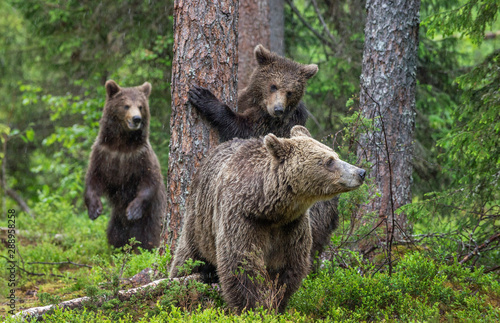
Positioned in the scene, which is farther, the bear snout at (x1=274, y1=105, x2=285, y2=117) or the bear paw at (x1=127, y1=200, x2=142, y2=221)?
the bear paw at (x1=127, y1=200, x2=142, y2=221)

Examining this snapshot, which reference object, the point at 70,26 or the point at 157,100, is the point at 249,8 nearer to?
the point at 157,100

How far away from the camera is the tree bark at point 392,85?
725 cm

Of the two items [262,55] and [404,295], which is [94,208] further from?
[404,295]

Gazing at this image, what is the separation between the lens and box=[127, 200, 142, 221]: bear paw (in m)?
8.50

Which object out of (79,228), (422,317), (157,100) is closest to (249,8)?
(157,100)

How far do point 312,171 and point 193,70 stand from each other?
2.33 metres

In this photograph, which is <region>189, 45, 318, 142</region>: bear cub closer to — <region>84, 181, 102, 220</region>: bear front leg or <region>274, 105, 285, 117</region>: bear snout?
<region>274, 105, 285, 117</region>: bear snout

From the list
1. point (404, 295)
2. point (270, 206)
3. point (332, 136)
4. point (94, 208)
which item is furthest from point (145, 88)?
point (404, 295)

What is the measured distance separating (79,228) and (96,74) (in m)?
3.84

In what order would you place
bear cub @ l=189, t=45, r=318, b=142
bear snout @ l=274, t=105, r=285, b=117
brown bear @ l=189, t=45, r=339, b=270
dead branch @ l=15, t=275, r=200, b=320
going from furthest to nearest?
bear snout @ l=274, t=105, r=285, b=117
bear cub @ l=189, t=45, r=318, b=142
brown bear @ l=189, t=45, r=339, b=270
dead branch @ l=15, t=275, r=200, b=320

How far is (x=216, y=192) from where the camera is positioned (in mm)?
4844

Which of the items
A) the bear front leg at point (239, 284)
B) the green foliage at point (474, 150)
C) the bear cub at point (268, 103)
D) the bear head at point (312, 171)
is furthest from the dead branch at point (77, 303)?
the green foliage at point (474, 150)

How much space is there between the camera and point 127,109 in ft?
27.8

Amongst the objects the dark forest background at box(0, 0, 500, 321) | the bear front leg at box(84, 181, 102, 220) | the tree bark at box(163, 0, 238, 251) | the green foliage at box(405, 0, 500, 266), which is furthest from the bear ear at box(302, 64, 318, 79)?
the bear front leg at box(84, 181, 102, 220)
